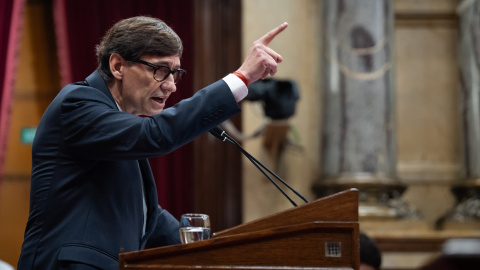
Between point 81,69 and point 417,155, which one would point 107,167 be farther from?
point 417,155

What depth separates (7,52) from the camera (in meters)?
4.73

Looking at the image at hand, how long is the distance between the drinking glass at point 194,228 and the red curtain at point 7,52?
318 cm

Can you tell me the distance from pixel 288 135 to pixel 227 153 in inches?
17.7

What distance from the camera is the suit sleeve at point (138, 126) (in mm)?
1753

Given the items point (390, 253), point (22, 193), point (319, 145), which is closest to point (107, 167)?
point (390, 253)

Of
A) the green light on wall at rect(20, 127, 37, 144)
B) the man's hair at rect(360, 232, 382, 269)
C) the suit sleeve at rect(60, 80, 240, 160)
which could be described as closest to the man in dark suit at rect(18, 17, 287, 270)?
the suit sleeve at rect(60, 80, 240, 160)

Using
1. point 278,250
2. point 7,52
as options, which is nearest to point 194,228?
point 278,250

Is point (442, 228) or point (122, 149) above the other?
point (122, 149)

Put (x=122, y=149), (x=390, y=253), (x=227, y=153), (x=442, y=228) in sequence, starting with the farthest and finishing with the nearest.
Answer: (x=227, y=153)
(x=442, y=228)
(x=390, y=253)
(x=122, y=149)

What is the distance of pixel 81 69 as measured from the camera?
4.96m

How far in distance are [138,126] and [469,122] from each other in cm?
348

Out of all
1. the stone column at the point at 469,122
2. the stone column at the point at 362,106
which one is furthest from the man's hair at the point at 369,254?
the stone column at the point at 469,122

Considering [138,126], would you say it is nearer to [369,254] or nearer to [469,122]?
[369,254]

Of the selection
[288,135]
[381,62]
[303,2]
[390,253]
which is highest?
[303,2]
